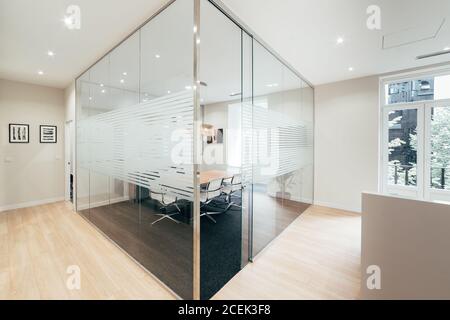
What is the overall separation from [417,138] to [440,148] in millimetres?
361

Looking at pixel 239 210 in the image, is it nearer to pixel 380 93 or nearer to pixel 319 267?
pixel 319 267

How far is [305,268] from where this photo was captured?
2.34 m

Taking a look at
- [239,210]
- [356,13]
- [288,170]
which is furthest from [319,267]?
[356,13]

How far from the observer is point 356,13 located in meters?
2.18

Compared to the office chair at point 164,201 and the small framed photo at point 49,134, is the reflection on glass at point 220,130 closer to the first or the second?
the office chair at point 164,201

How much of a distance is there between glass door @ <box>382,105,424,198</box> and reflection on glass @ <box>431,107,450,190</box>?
0.53ft

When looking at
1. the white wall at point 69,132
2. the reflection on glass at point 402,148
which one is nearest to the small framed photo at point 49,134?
the white wall at point 69,132

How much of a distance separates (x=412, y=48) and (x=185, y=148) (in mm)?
3724

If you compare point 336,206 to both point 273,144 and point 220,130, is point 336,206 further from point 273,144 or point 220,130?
point 220,130

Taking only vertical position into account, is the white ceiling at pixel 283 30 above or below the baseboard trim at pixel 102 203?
above

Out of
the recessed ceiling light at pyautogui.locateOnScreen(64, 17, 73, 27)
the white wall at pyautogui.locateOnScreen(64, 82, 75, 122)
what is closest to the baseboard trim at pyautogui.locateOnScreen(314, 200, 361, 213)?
the recessed ceiling light at pyautogui.locateOnScreen(64, 17, 73, 27)

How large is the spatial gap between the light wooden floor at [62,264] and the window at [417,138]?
4664mm

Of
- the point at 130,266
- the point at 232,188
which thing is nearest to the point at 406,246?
the point at 232,188

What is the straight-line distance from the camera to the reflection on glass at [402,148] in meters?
3.82
